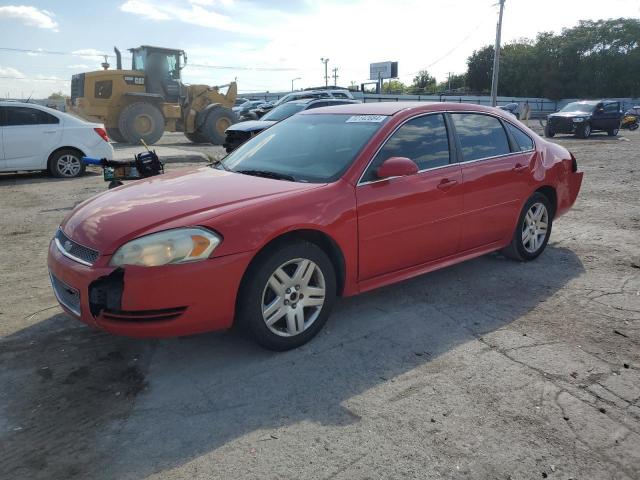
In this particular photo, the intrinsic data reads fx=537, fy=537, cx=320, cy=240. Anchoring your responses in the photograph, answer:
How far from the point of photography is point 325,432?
273 cm

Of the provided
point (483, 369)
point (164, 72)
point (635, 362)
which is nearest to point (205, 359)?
point (483, 369)

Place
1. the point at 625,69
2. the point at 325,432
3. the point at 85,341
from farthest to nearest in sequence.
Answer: the point at 625,69
the point at 85,341
the point at 325,432

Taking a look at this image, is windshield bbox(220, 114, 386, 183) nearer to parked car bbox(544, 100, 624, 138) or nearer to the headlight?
the headlight

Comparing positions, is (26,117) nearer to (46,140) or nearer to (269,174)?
(46,140)

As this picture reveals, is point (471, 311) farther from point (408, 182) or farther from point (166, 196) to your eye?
point (166, 196)

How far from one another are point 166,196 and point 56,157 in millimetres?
9072

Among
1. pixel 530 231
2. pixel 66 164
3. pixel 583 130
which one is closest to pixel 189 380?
pixel 530 231

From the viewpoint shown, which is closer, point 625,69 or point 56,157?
point 56,157

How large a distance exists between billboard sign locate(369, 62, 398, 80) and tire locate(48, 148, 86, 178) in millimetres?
62862

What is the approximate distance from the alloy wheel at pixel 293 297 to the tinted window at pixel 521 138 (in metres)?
2.75

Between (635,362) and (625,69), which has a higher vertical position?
(625,69)

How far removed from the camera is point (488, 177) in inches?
187

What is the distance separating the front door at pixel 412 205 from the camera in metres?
3.90

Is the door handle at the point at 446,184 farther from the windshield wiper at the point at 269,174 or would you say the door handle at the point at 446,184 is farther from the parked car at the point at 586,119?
the parked car at the point at 586,119
